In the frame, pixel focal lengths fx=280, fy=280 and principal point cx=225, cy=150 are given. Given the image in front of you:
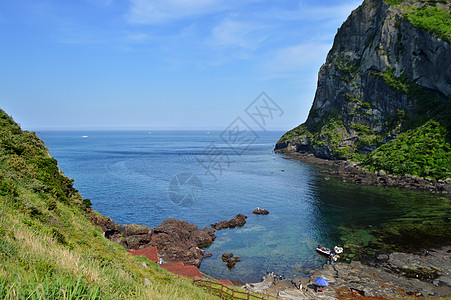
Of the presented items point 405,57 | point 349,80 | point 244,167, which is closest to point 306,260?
point 244,167

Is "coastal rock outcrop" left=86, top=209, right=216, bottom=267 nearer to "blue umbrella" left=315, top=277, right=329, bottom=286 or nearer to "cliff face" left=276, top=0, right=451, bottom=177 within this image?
"blue umbrella" left=315, top=277, right=329, bottom=286

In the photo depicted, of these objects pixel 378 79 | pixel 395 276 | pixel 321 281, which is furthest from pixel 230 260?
pixel 378 79

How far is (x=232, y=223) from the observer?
56875mm

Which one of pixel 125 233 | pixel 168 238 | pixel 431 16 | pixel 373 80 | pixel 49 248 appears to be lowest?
pixel 168 238

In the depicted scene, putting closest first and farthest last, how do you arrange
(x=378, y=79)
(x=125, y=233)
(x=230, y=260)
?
(x=230, y=260) → (x=125, y=233) → (x=378, y=79)

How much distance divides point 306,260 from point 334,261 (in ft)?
12.8

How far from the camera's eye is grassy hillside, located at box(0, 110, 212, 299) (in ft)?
23.0

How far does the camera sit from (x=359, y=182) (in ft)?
299

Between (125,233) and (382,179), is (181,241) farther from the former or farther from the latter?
(382,179)

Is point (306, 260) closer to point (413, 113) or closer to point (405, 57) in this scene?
point (413, 113)

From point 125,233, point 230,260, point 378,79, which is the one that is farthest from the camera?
point 378,79

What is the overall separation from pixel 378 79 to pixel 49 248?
477ft

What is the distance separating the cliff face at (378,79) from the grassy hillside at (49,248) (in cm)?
11760

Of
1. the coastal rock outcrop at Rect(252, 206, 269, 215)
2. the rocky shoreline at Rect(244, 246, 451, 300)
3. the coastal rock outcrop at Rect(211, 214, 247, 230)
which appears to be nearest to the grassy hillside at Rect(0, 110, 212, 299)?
the rocky shoreline at Rect(244, 246, 451, 300)
